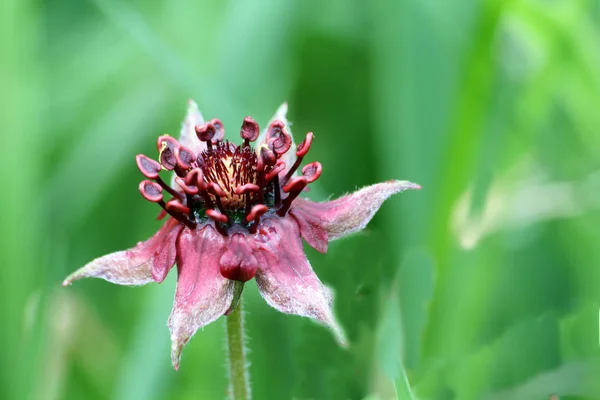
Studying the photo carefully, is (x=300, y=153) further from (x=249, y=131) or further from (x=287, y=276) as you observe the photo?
(x=287, y=276)

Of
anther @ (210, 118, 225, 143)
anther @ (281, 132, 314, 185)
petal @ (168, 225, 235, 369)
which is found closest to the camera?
petal @ (168, 225, 235, 369)

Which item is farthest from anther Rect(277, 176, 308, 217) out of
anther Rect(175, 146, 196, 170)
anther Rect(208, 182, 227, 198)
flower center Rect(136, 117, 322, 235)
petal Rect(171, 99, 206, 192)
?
petal Rect(171, 99, 206, 192)

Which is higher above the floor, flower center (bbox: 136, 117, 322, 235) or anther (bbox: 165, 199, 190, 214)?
flower center (bbox: 136, 117, 322, 235)

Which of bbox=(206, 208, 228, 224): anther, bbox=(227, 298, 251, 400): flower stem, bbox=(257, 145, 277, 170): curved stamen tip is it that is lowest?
bbox=(227, 298, 251, 400): flower stem

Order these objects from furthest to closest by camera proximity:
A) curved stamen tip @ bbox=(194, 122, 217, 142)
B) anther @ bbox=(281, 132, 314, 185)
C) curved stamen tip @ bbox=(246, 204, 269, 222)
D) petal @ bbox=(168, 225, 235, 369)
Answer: curved stamen tip @ bbox=(194, 122, 217, 142) < anther @ bbox=(281, 132, 314, 185) < curved stamen tip @ bbox=(246, 204, 269, 222) < petal @ bbox=(168, 225, 235, 369)

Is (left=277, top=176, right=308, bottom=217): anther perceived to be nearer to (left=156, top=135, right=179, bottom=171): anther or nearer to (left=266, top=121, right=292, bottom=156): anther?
(left=266, top=121, right=292, bottom=156): anther

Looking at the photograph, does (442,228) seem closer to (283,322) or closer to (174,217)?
(283,322)

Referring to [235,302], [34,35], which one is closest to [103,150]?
[34,35]

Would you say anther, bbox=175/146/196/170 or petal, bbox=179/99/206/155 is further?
petal, bbox=179/99/206/155
